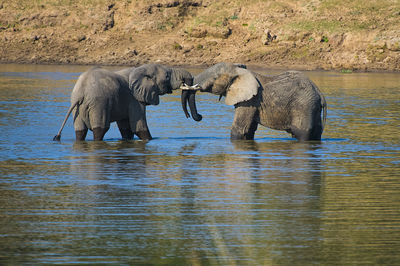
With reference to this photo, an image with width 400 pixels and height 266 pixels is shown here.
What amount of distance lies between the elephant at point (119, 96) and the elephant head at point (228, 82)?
320 millimetres

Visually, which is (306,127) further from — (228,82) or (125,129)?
(125,129)

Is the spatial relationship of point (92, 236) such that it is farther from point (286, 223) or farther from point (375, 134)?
point (375, 134)

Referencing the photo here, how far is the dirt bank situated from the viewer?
5516 centimetres

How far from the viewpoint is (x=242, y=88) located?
1524 cm

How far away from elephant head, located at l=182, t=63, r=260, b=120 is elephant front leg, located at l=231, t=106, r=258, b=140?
0.83ft

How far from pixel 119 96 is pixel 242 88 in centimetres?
217

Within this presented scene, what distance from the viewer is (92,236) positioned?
753cm

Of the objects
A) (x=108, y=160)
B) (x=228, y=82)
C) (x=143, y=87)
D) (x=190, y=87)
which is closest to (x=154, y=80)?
(x=143, y=87)

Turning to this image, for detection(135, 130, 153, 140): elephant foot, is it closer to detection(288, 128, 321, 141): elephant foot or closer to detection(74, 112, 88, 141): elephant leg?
detection(74, 112, 88, 141): elephant leg

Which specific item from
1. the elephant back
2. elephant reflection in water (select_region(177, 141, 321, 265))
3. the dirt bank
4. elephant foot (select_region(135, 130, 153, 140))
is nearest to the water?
elephant reflection in water (select_region(177, 141, 321, 265))

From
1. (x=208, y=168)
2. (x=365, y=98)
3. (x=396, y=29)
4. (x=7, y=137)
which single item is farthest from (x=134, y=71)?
(x=396, y=29)

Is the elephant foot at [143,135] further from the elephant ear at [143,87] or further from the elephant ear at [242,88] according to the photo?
the elephant ear at [242,88]

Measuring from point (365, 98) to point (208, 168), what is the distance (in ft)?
56.8

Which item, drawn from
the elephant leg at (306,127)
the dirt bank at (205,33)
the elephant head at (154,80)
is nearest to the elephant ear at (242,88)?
the elephant head at (154,80)
